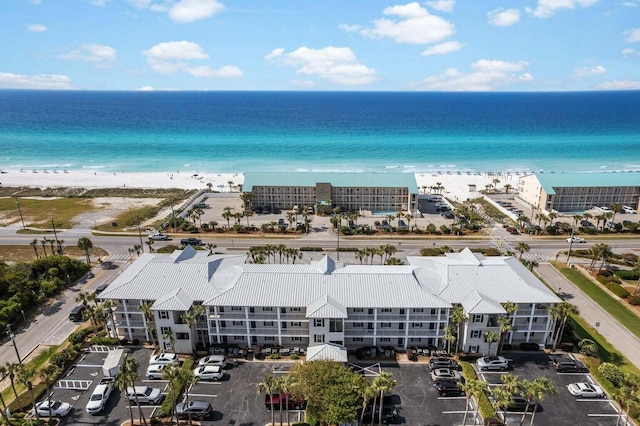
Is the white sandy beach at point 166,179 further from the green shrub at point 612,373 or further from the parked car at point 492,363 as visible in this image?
the green shrub at point 612,373

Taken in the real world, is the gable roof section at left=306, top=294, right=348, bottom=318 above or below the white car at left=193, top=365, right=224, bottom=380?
above

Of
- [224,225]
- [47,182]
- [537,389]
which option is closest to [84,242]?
[224,225]

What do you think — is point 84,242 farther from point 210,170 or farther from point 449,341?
point 210,170

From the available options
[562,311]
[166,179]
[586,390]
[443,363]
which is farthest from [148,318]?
[166,179]

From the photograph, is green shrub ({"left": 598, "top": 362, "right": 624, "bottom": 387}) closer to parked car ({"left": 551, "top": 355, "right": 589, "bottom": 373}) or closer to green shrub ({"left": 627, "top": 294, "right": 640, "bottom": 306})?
parked car ({"left": 551, "top": 355, "right": 589, "bottom": 373})

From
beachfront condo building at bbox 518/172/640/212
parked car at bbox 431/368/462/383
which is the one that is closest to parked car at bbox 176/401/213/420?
parked car at bbox 431/368/462/383

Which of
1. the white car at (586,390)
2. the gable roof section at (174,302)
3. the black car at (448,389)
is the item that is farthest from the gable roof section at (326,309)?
the white car at (586,390)
